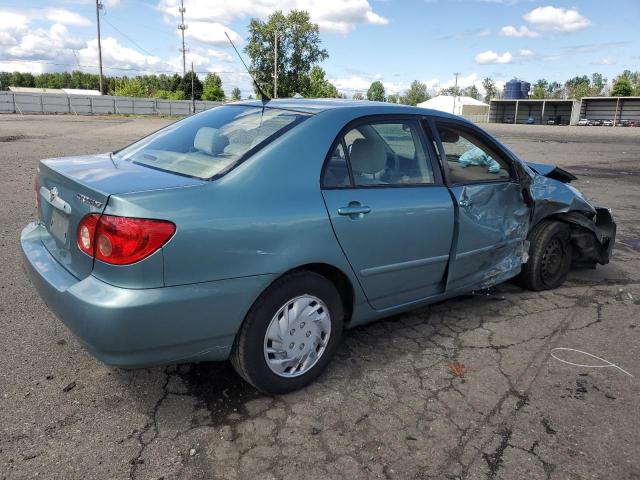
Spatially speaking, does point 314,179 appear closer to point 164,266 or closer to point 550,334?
point 164,266

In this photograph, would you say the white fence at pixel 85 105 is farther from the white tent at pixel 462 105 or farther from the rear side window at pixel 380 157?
the white tent at pixel 462 105

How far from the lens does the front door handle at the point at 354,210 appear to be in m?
2.82

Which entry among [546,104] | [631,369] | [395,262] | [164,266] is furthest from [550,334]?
[546,104]

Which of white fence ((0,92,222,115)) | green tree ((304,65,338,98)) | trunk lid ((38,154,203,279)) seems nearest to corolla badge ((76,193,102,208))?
trunk lid ((38,154,203,279))

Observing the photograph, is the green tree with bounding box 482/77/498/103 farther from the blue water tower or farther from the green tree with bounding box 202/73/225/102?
the green tree with bounding box 202/73/225/102

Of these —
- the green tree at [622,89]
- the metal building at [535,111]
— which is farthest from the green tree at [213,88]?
the green tree at [622,89]

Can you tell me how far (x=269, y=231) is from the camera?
8.22 feet

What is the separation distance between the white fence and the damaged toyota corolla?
144 ft

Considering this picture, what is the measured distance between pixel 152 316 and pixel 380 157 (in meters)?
1.72

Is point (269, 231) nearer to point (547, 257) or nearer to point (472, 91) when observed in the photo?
point (547, 257)

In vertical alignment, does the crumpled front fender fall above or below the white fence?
below

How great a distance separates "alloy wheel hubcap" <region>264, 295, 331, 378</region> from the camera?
2703 millimetres

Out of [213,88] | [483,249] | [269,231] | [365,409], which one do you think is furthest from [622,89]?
[269,231]

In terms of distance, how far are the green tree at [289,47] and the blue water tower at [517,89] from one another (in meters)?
47.6
